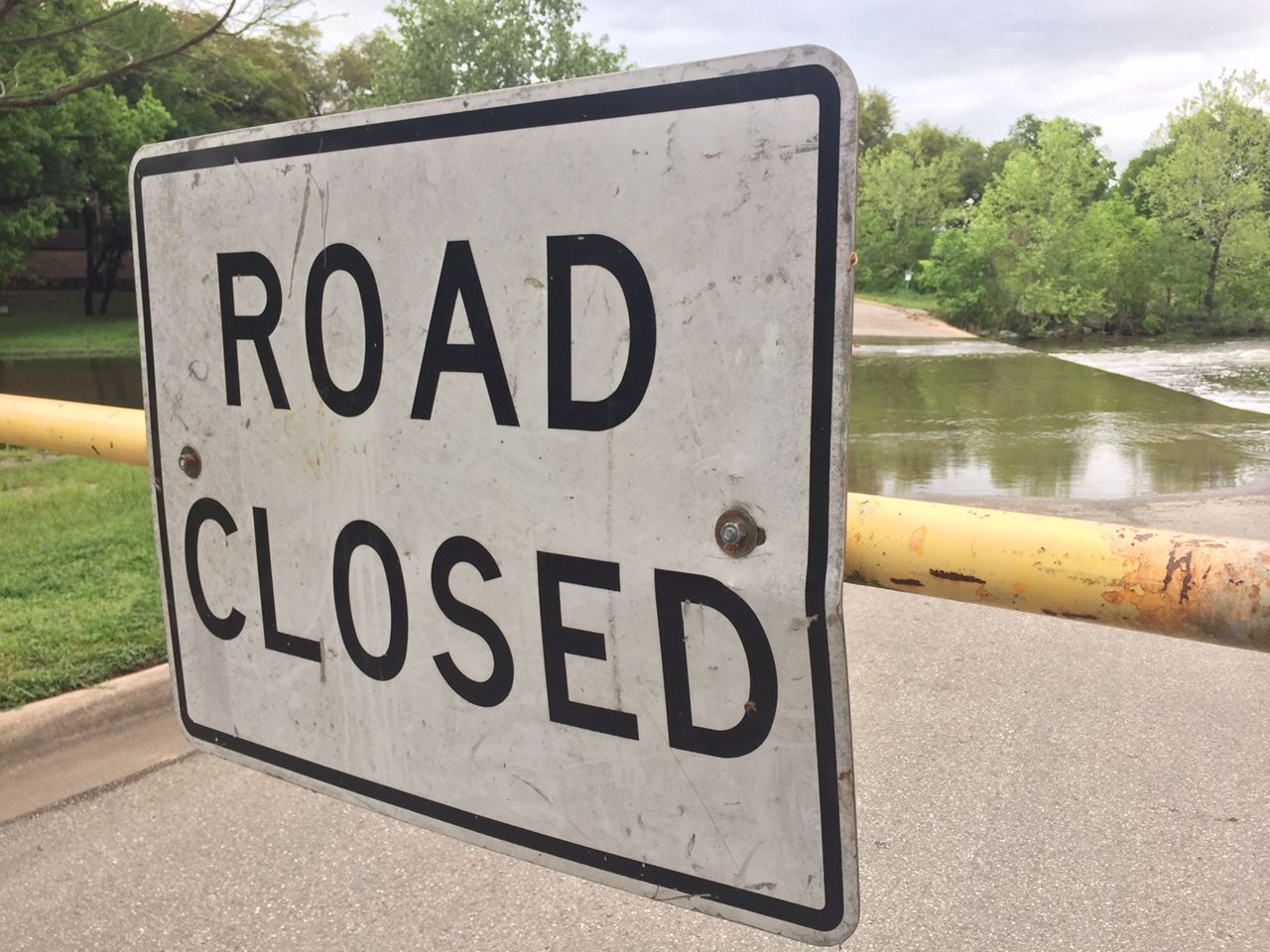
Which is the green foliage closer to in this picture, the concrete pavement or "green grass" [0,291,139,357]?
"green grass" [0,291,139,357]

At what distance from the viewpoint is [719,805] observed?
3.42ft

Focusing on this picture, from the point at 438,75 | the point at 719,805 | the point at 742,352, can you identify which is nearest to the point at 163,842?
the point at 719,805

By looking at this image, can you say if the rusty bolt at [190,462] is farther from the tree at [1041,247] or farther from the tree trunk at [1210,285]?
the tree trunk at [1210,285]

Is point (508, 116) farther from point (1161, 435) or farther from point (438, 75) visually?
point (438, 75)

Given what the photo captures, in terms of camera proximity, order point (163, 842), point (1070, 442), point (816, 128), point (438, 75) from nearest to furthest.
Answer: point (816, 128)
point (163, 842)
point (1070, 442)
point (438, 75)

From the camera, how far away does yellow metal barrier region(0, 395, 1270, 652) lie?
3.55ft

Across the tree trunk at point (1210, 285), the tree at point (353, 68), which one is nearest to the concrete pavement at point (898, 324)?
the tree trunk at point (1210, 285)

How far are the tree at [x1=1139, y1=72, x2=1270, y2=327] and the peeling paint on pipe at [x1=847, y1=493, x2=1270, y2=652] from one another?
96.1 feet

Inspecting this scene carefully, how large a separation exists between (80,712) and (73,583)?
160 cm

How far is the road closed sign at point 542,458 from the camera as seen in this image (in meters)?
0.94

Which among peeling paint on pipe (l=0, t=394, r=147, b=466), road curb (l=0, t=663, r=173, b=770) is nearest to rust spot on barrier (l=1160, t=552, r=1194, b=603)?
peeling paint on pipe (l=0, t=394, r=147, b=466)

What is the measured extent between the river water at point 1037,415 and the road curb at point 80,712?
122 inches

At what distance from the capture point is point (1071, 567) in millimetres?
1139

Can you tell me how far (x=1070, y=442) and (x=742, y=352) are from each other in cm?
1079
